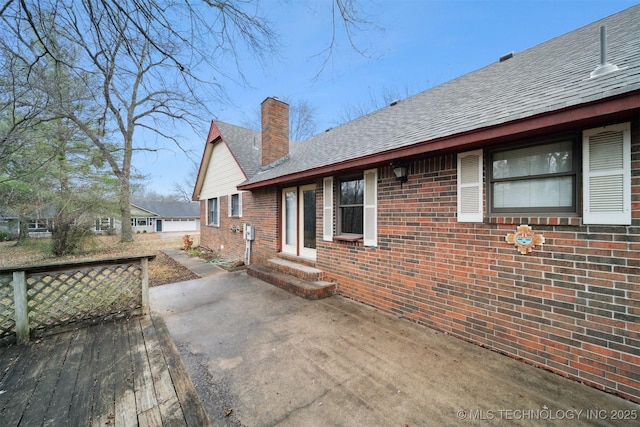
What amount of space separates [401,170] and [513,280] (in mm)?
2013

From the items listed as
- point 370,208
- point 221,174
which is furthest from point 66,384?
point 221,174

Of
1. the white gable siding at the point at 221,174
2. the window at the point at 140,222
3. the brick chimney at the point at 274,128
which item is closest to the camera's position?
the brick chimney at the point at 274,128

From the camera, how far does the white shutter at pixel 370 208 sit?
440 cm

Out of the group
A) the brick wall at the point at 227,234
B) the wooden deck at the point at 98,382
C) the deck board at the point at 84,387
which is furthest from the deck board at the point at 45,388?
the brick wall at the point at 227,234

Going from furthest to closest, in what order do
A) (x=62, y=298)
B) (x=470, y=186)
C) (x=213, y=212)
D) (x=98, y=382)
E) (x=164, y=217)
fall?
1. (x=164, y=217)
2. (x=213, y=212)
3. (x=62, y=298)
4. (x=470, y=186)
5. (x=98, y=382)

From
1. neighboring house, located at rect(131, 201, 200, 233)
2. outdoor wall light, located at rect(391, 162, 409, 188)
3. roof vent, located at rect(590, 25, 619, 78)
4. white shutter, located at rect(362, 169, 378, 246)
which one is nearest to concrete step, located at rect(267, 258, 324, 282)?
white shutter, located at rect(362, 169, 378, 246)

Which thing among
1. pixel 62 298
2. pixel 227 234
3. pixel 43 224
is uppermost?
pixel 43 224

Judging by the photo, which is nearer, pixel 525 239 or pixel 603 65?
pixel 603 65

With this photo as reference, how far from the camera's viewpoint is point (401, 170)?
3812 millimetres

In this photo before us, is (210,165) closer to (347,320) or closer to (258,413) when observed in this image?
(347,320)

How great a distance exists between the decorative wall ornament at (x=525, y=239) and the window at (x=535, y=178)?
0.24m

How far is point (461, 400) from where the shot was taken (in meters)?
2.17

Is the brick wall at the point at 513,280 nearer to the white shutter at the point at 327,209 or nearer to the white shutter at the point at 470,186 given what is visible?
the white shutter at the point at 470,186

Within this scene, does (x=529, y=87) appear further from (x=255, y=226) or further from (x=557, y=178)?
(x=255, y=226)
